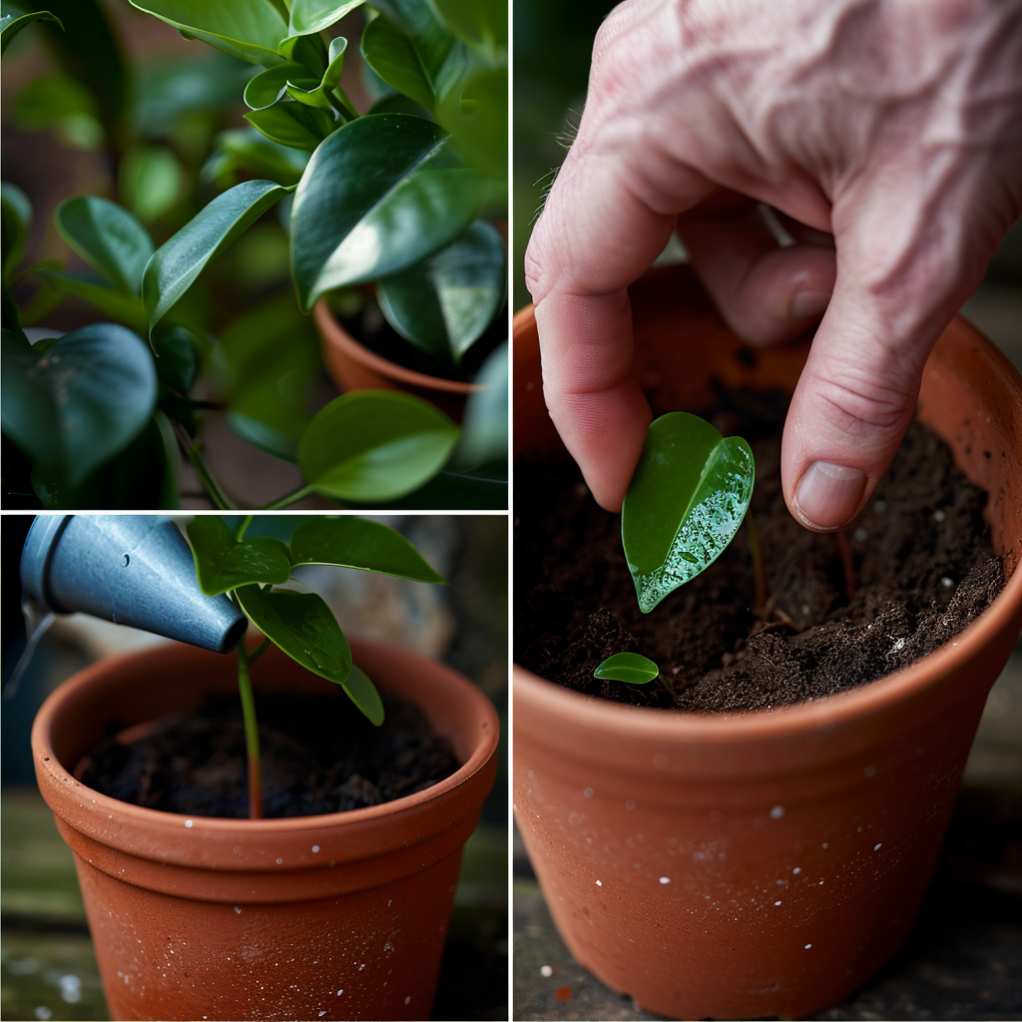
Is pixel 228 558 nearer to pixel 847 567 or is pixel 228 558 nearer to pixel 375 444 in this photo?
pixel 375 444

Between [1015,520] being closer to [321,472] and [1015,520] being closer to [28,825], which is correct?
[321,472]

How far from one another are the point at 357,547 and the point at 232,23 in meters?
0.31

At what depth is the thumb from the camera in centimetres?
41

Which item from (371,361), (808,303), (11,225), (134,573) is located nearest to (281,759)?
(134,573)

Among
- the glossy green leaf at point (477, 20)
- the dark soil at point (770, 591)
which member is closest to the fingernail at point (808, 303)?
the dark soil at point (770, 591)

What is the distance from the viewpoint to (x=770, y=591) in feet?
2.14

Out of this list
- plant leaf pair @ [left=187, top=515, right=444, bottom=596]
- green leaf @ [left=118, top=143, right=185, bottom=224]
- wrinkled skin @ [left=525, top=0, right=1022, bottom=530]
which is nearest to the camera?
wrinkled skin @ [left=525, top=0, right=1022, bottom=530]

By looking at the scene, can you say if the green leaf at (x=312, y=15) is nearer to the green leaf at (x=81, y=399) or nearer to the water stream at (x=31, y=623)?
the green leaf at (x=81, y=399)

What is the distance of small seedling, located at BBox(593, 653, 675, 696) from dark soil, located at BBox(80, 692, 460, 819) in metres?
0.19

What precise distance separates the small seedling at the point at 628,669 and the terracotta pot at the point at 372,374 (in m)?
0.21

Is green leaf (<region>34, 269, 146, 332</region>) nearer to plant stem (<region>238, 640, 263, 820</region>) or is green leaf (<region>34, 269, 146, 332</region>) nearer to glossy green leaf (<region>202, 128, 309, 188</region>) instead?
glossy green leaf (<region>202, 128, 309, 188</region>)

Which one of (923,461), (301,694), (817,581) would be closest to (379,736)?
(301,694)

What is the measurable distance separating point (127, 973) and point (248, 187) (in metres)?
0.49

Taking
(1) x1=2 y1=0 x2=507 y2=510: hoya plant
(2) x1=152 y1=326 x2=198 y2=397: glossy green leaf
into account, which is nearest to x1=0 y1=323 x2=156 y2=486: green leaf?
(1) x1=2 y1=0 x2=507 y2=510: hoya plant
